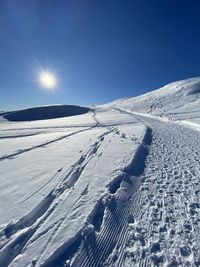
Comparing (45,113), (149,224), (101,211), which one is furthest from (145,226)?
(45,113)

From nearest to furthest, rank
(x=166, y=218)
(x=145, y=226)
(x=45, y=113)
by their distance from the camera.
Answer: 1. (x=145, y=226)
2. (x=166, y=218)
3. (x=45, y=113)

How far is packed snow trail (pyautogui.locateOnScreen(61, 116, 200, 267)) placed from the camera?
3.67 m

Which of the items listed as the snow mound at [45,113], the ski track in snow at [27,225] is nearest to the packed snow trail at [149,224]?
the ski track in snow at [27,225]

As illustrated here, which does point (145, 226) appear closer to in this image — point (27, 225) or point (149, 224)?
point (149, 224)

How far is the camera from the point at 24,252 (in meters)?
3.77

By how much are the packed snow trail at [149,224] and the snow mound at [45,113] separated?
152ft

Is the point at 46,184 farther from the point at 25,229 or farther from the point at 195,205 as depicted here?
the point at 195,205

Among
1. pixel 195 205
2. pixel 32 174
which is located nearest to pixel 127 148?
pixel 32 174

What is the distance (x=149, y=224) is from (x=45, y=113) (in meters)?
51.8

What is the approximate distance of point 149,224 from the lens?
4.53 metres

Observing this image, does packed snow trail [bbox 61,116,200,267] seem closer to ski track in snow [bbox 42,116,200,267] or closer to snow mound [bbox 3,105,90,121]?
ski track in snow [bbox 42,116,200,267]

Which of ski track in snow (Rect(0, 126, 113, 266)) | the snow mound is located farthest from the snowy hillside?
the snow mound

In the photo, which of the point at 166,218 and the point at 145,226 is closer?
the point at 145,226

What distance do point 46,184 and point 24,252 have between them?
2937mm
